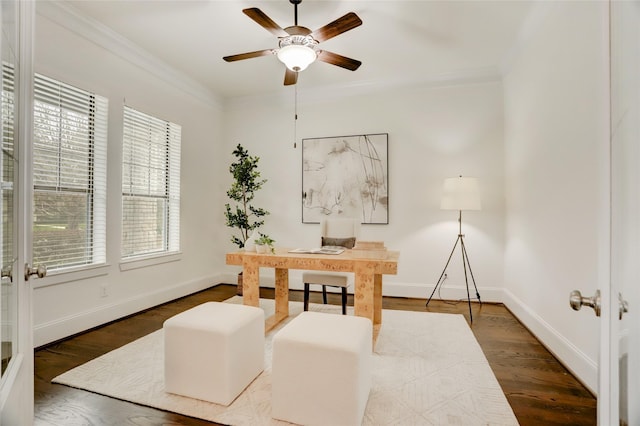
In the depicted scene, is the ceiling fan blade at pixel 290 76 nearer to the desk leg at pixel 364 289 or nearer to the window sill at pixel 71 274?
the desk leg at pixel 364 289

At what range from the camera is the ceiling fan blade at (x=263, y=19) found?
208 cm

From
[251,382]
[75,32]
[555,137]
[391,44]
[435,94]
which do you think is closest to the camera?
[251,382]

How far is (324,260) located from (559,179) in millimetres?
1851

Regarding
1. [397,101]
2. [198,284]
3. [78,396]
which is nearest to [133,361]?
[78,396]

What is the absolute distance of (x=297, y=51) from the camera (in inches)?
95.0

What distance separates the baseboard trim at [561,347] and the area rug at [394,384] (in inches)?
20.5

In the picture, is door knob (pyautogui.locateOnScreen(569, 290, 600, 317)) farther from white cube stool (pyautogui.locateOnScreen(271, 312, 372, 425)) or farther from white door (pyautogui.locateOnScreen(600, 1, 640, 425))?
white cube stool (pyautogui.locateOnScreen(271, 312, 372, 425))

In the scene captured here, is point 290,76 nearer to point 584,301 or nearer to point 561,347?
point 584,301

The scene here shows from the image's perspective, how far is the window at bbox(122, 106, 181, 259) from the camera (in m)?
3.39

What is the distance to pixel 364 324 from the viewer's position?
1.86 meters

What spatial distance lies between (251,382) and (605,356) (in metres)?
1.80

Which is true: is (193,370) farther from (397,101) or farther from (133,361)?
(397,101)

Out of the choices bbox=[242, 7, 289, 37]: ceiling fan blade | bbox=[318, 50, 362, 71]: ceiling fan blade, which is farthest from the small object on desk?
bbox=[242, 7, 289, 37]: ceiling fan blade

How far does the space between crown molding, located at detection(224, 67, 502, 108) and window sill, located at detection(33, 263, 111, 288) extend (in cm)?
296
